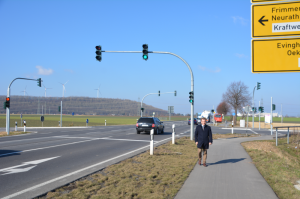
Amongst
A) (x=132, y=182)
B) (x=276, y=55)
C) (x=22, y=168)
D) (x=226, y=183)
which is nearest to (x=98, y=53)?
(x=22, y=168)

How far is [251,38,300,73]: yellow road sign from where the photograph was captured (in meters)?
7.17

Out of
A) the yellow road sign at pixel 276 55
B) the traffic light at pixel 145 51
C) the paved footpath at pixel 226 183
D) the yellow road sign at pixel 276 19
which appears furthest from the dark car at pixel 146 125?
the yellow road sign at pixel 276 19

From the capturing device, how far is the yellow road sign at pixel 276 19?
727 cm

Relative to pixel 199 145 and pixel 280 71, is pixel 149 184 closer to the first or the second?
pixel 199 145

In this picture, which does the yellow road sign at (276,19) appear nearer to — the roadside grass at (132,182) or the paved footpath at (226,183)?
the paved footpath at (226,183)

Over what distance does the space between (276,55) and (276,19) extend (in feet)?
3.21

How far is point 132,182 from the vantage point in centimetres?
644

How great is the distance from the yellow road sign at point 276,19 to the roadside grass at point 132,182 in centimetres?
438

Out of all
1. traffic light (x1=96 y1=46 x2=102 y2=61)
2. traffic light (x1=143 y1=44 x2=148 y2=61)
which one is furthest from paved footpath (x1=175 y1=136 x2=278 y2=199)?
traffic light (x1=96 y1=46 x2=102 y2=61)

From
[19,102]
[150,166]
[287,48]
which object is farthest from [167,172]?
[19,102]

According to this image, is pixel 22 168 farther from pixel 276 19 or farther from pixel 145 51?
pixel 145 51

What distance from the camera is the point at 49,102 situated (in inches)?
7151

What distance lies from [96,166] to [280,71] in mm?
5906

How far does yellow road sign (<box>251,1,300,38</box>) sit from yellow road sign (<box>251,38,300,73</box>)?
21 cm
